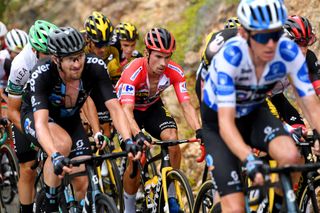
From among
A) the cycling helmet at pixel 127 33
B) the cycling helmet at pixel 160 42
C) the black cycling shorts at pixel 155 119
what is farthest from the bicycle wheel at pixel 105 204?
the cycling helmet at pixel 127 33

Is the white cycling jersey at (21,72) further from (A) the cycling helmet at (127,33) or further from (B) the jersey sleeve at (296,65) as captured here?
(B) the jersey sleeve at (296,65)

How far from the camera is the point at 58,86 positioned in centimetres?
741

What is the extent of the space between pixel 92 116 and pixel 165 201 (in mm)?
1398

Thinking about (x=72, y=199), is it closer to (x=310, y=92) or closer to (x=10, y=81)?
(x=10, y=81)

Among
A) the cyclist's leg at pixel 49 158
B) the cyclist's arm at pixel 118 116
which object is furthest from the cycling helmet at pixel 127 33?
the cyclist's arm at pixel 118 116

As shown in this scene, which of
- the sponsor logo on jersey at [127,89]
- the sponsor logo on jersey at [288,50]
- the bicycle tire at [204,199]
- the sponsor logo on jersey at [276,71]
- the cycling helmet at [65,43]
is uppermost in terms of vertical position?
the cycling helmet at [65,43]

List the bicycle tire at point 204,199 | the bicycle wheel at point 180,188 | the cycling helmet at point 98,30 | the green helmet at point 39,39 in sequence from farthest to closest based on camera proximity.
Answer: the cycling helmet at point 98,30, the green helmet at point 39,39, the bicycle wheel at point 180,188, the bicycle tire at point 204,199

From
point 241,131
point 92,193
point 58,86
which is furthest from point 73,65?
point 241,131

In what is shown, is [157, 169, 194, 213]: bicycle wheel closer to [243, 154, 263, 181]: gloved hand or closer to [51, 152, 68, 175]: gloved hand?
[51, 152, 68, 175]: gloved hand

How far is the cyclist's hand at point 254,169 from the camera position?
204 inches

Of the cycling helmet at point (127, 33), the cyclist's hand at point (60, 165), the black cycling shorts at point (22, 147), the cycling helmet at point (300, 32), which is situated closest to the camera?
the cyclist's hand at point (60, 165)

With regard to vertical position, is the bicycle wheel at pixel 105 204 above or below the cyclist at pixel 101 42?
below

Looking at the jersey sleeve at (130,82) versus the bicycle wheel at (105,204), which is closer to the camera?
the bicycle wheel at (105,204)

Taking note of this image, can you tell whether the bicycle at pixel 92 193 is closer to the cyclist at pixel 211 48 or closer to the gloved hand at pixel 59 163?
the gloved hand at pixel 59 163
